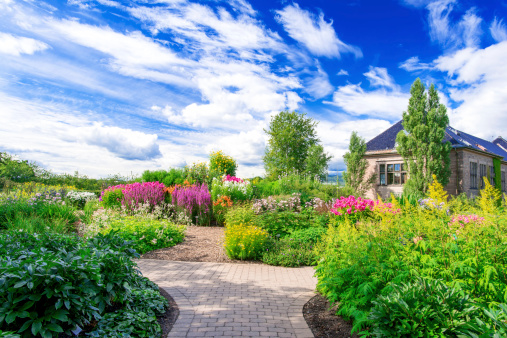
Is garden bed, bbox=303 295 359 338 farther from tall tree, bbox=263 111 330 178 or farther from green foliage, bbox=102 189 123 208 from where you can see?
tall tree, bbox=263 111 330 178

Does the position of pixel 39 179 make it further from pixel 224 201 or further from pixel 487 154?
pixel 487 154

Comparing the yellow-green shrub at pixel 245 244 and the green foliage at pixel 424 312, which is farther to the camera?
the yellow-green shrub at pixel 245 244

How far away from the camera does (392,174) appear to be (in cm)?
2044

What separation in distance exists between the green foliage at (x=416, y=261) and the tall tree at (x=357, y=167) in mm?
17512

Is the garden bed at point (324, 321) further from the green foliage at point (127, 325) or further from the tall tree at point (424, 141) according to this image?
the tall tree at point (424, 141)

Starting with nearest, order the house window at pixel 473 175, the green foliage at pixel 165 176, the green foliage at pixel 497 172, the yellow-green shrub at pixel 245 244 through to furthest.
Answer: the yellow-green shrub at pixel 245 244 → the green foliage at pixel 165 176 → the house window at pixel 473 175 → the green foliage at pixel 497 172

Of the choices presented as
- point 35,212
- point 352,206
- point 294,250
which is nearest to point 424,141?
point 352,206

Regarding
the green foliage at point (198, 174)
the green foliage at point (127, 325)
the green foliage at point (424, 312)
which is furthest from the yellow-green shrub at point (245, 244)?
the green foliage at point (198, 174)

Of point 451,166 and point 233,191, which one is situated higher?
point 451,166

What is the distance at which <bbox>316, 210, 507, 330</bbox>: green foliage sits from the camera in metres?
2.54

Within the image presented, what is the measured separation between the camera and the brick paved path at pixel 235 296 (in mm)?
3230

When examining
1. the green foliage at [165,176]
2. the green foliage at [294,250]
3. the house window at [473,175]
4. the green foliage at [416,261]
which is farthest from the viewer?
the house window at [473,175]

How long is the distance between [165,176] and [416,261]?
13.2 m

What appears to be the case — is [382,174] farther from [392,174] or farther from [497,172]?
[497,172]
